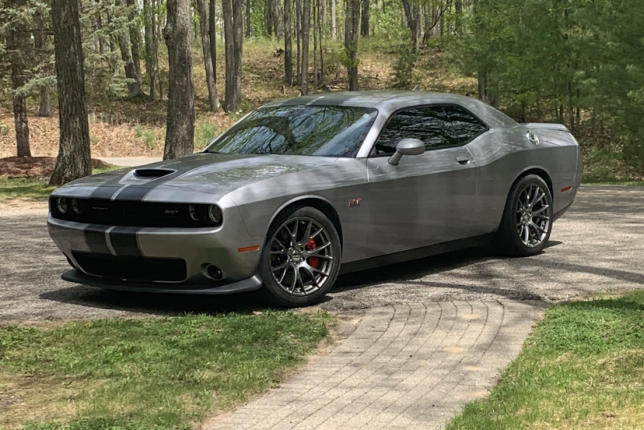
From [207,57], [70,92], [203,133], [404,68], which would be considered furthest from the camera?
[404,68]

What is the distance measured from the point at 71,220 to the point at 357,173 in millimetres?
2248

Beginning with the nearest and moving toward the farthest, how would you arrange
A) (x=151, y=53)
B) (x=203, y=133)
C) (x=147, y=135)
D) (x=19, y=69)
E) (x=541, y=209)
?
(x=541, y=209) < (x=19, y=69) < (x=147, y=135) < (x=203, y=133) < (x=151, y=53)

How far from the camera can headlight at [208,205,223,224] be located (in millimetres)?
6180

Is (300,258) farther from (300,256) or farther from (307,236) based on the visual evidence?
(307,236)

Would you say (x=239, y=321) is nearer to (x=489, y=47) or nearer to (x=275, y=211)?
(x=275, y=211)

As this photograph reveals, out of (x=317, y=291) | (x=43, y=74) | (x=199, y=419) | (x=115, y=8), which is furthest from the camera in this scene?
(x=115, y=8)

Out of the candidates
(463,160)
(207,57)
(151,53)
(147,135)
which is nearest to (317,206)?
(463,160)

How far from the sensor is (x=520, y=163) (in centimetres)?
867

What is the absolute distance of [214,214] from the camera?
6.20 m

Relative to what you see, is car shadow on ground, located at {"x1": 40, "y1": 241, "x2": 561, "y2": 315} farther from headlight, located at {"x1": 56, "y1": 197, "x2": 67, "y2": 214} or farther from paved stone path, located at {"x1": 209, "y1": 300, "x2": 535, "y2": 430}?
paved stone path, located at {"x1": 209, "y1": 300, "x2": 535, "y2": 430}

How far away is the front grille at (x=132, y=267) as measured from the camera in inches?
255

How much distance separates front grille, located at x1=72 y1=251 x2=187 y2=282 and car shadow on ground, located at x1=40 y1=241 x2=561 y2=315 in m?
0.26

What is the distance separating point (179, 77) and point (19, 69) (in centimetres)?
1119

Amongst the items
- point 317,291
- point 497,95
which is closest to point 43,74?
point 497,95
